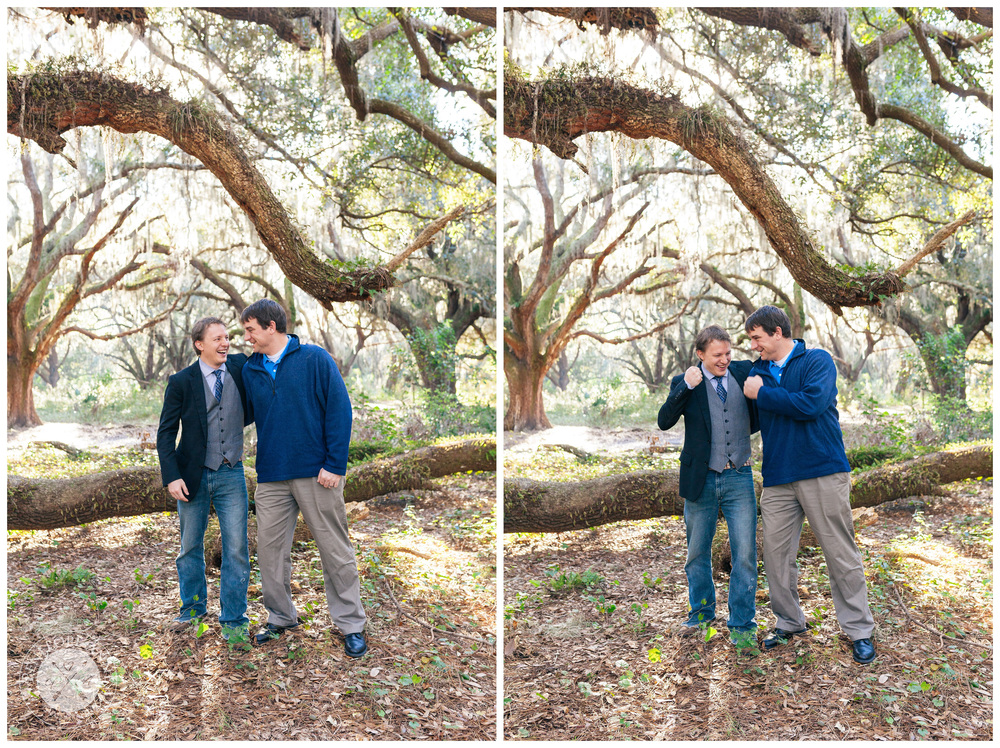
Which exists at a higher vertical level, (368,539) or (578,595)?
(368,539)

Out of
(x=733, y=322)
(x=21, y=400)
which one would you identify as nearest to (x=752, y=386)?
(x=733, y=322)

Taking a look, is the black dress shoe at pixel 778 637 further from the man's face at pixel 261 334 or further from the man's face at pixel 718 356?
the man's face at pixel 261 334

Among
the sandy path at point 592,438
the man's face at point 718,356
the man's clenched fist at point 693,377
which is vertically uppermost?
the man's face at point 718,356

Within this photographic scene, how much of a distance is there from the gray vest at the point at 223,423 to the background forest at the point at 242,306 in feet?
2.32

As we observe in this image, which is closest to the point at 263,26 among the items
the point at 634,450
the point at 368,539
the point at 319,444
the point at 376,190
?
the point at 376,190

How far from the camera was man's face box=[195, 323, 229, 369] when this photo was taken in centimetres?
254

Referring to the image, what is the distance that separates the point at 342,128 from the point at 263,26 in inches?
31.2

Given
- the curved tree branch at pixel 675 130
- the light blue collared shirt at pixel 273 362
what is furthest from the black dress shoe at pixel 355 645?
the curved tree branch at pixel 675 130

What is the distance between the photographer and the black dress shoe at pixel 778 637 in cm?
262

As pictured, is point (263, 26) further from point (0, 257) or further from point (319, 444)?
point (319, 444)

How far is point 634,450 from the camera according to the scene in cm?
389

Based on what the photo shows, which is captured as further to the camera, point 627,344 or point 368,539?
point 627,344

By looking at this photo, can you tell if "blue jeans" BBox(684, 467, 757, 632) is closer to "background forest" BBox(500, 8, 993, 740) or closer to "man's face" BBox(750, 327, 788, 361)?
"background forest" BBox(500, 8, 993, 740)

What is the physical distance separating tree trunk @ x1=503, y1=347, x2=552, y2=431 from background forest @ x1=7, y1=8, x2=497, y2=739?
0.15 meters
